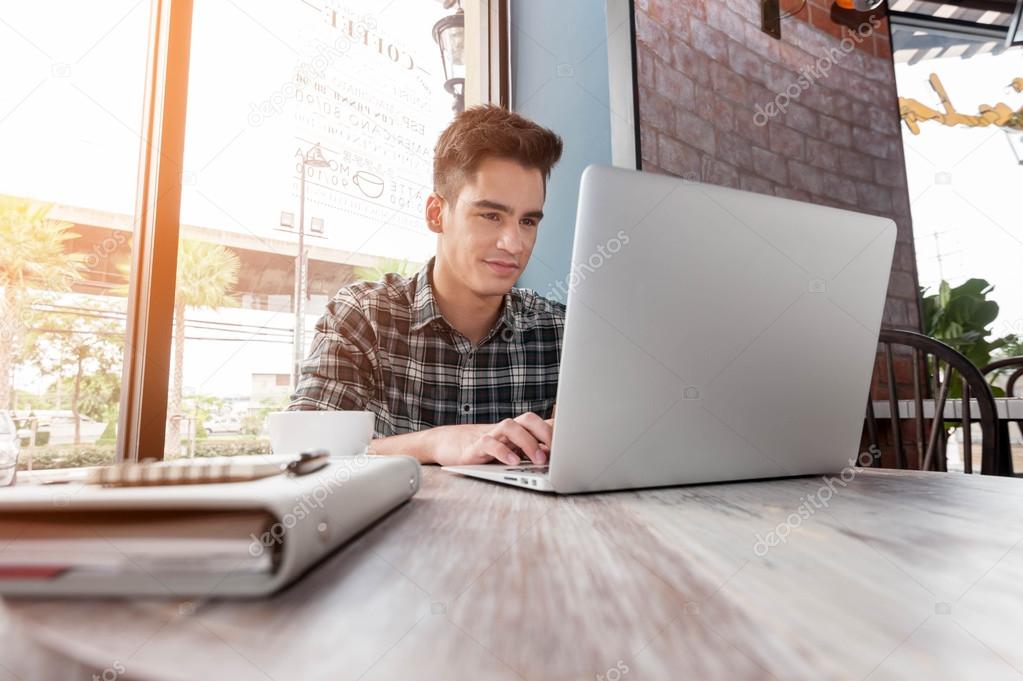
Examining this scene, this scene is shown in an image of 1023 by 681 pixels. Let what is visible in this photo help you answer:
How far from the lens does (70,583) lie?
0.20m

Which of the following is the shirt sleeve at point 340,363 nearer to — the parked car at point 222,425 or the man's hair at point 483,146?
the man's hair at point 483,146

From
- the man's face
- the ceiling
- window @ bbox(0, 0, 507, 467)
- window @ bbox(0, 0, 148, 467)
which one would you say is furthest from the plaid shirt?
the ceiling

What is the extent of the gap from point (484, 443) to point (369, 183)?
6.16 ft

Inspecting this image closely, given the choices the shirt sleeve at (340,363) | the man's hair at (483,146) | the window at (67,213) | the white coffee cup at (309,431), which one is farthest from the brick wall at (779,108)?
the window at (67,213)

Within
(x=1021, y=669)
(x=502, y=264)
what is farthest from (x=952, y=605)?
(x=502, y=264)

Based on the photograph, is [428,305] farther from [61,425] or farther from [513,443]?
[61,425]

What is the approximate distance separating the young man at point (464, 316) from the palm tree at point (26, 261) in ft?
3.88

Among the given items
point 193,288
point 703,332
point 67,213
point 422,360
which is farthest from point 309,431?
point 67,213

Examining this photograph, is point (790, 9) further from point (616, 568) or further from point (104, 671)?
point (104, 671)

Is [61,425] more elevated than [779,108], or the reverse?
[779,108]

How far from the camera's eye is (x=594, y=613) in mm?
185

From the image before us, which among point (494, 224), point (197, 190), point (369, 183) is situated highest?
point (369, 183)

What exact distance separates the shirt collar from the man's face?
0.08 meters

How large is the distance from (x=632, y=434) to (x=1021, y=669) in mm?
338
